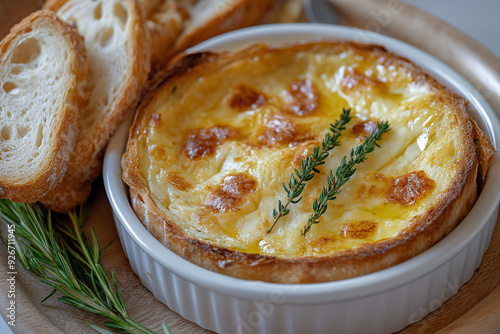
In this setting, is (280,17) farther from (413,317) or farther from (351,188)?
(413,317)

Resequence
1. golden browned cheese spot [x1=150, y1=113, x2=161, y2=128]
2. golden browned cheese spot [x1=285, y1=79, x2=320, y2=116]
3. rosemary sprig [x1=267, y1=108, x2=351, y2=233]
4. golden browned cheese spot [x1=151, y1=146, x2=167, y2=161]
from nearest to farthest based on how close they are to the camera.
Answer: rosemary sprig [x1=267, y1=108, x2=351, y2=233] < golden browned cheese spot [x1=151, y1=146, x2=167, y2=161] < golden browned cheese spot [x1=150, y1=113, x2=161, y2=128] < golden browned cheese spot [x1=285, y1=79, x2=320, y2=116]

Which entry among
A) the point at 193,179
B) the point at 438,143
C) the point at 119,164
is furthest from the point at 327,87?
the point at 119,164

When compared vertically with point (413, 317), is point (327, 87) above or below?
above

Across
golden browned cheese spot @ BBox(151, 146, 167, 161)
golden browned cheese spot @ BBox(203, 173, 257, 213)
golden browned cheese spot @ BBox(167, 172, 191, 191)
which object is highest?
golden browned cheese spot @ BBox(151, 146, 167, 161)

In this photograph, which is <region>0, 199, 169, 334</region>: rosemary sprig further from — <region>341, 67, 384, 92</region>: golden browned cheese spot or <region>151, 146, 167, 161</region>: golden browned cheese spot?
<region>341, 67, 384, 92</region>: golden browned cheese spot

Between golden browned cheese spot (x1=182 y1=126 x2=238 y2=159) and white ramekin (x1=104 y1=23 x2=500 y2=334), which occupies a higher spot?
golden browned cheese spot (x1=182 y1=126 x2=238 y2=159)

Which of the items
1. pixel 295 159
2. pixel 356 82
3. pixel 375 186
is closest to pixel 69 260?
pixel 295 159

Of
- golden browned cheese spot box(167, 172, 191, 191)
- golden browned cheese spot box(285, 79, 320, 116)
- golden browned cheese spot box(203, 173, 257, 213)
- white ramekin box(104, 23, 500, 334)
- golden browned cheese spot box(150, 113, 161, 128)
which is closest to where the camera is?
white ramekin box(104, 23, 500, 334)

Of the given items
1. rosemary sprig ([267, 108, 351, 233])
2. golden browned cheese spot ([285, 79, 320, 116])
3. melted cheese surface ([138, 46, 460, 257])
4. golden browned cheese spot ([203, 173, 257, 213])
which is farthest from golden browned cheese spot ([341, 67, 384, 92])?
golden browned cheese spot ([203, 173, 257, 213])
